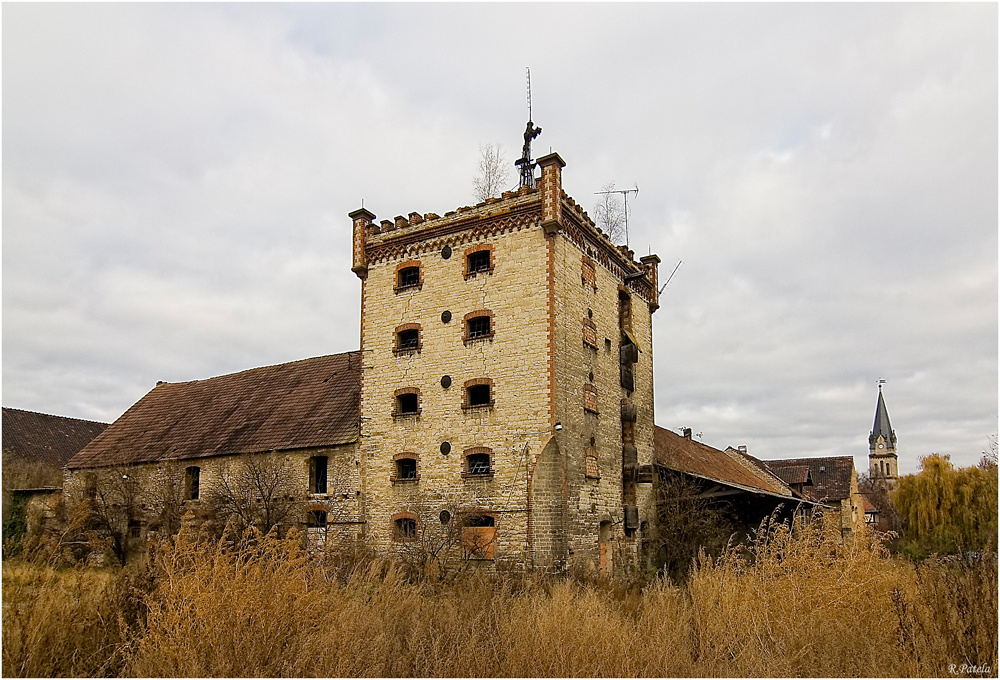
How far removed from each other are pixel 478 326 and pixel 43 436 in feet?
87.7

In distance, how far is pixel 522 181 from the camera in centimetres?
2303

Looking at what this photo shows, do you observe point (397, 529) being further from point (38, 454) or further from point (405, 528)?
point (38, 454)

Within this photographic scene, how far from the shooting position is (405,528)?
19.8 metres

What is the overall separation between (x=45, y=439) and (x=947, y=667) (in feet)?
125

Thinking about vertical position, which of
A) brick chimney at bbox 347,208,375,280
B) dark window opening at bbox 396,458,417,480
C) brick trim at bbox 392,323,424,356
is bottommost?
dark window opening at bbox 396,458,417,480

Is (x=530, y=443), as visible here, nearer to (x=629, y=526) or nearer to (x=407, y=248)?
(x=629, y=526)

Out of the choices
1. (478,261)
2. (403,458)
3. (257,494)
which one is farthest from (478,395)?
(257,494)

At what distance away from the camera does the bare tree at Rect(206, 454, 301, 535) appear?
2088 cm

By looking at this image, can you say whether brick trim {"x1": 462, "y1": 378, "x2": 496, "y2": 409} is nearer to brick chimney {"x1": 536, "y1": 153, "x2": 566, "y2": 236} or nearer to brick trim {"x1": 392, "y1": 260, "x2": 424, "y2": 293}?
brick trim {"x1": 392, "y1": 260, "x2": 424, "y2": 293}

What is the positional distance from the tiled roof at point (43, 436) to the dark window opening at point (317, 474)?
18.5m

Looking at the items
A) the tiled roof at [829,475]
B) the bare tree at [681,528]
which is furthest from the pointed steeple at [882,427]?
the bare tree at [681,528]

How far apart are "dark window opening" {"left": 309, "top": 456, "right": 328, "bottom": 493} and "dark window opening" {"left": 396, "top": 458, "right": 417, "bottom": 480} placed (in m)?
2.77

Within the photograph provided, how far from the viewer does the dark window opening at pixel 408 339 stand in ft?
68.3

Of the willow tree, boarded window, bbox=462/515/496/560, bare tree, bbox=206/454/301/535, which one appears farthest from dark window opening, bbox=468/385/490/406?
the willow tree
